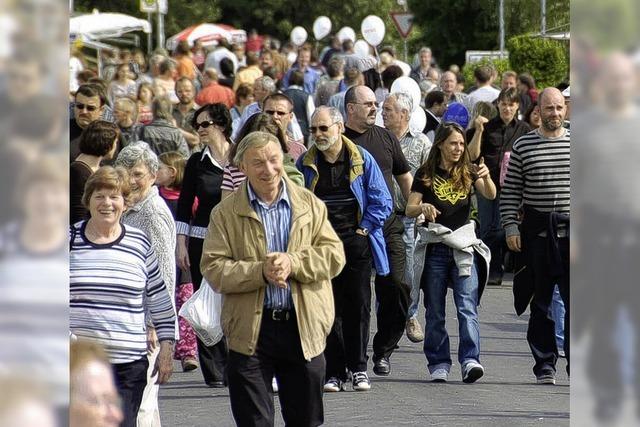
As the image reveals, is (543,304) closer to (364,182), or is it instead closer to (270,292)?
(364,182)

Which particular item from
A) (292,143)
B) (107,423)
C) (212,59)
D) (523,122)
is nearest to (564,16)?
→ (212,59)

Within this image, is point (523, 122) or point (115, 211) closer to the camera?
point (115, 211)

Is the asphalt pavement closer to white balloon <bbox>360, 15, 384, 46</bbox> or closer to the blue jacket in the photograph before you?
the blue jacket

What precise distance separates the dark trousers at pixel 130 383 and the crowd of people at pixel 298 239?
1 cm

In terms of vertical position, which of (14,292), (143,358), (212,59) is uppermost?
(212,59)

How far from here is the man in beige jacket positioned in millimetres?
5707

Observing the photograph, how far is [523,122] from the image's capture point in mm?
14969

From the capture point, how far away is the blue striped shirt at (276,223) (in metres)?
5.75

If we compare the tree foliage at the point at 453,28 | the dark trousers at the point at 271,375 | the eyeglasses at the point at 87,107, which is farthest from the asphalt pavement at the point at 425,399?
the tree foliage at the point at 453,28

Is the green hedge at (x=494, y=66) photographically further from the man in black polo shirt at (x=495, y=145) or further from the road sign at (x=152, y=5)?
the man in black polo shirt at (x=495, y=145)

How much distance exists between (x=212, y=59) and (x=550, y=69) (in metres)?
6.08

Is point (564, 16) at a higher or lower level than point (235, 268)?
higher

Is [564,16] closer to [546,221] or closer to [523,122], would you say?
[523,122]

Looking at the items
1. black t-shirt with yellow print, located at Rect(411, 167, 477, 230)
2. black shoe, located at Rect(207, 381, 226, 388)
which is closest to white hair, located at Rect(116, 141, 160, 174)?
black shoe, located at Rect(207, 381, 226, 388)
